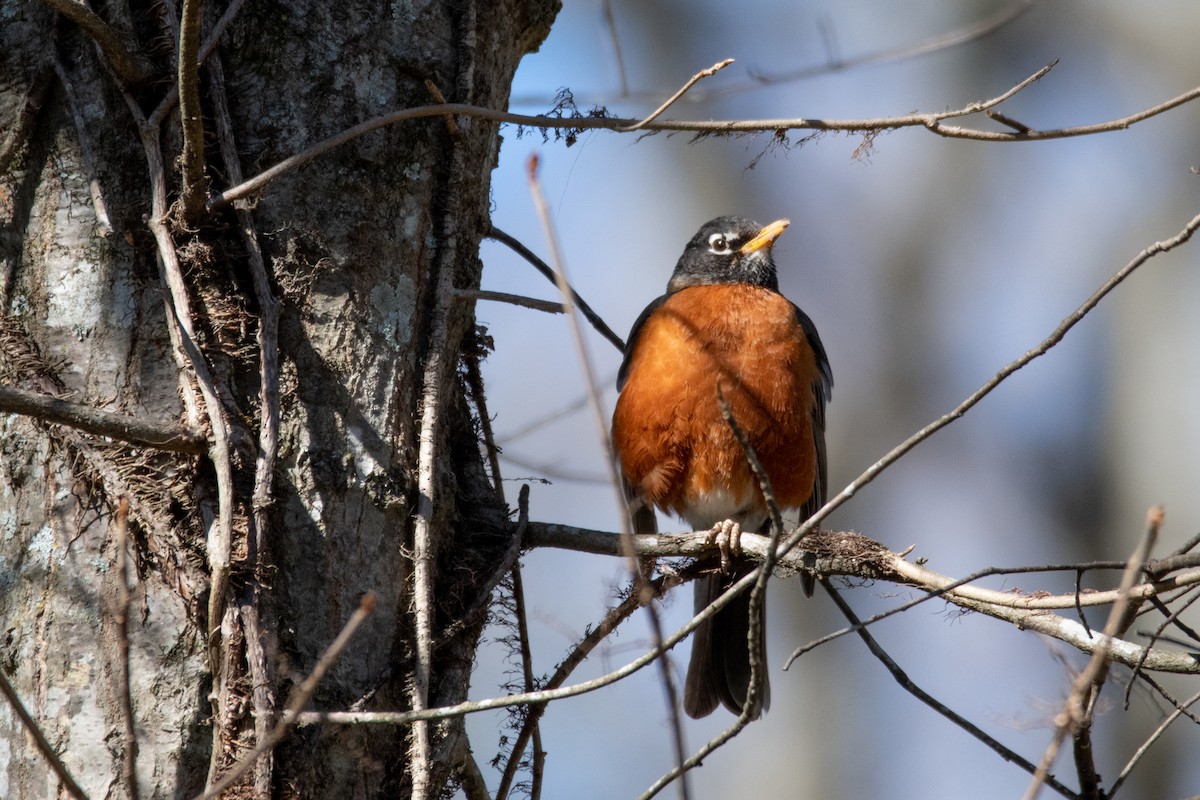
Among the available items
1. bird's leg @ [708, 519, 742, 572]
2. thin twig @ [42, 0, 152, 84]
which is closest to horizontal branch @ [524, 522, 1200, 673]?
bird's leg @ [708, 519, 742, 572]

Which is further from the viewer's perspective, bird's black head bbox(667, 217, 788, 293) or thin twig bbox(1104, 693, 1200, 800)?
bird's black head bbox(667, 217, 788, 293)

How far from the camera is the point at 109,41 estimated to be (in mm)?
2688

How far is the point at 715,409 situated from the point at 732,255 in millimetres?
1437

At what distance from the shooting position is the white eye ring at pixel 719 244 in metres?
6.02

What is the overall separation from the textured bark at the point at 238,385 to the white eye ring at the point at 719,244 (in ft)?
9.58

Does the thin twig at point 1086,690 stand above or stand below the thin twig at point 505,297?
below

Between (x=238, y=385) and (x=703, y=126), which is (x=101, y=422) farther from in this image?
(x=703, y=126)

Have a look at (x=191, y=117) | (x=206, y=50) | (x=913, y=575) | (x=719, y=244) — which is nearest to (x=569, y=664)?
(x=913, y=575)

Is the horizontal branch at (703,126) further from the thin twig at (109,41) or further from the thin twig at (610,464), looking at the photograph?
the thin twig at (610,464)

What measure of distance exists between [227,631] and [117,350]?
0.74 metres

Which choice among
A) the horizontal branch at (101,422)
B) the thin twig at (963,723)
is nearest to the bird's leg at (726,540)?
the thin twig at (963,723)

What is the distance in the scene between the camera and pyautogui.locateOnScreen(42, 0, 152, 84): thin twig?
8.37 feet

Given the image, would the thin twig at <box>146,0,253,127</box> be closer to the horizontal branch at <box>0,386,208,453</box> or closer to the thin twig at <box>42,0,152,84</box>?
the thin twig at <box>42,0,152,84</box>

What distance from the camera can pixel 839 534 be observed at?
134 inches
